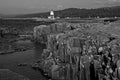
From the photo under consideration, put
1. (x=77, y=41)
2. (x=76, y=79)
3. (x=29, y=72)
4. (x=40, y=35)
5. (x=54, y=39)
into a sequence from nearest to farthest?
(x=76, y=79), (x=77, y=41), (x=29, y=72), (x=54, y=39), (x=40, y=35)

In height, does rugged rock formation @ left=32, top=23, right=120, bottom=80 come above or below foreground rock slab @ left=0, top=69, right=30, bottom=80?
above

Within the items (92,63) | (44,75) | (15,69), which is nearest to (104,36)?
(92,63)

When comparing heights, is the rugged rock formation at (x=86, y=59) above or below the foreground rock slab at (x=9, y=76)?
above

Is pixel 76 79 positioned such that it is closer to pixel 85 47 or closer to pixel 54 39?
pixel 85 47

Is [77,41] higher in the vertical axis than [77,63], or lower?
higher

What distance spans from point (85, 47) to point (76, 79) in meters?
5.13

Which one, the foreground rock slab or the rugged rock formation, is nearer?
the rugged rock formation

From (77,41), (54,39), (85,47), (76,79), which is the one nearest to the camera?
(76,79)

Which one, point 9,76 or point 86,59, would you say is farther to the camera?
point 9,76

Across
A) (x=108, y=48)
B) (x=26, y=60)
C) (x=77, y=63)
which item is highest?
(x=108, y=48)

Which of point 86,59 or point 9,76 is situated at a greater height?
point 86,59

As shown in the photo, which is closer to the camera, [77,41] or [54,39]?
[77,41]

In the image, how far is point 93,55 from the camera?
3050cm

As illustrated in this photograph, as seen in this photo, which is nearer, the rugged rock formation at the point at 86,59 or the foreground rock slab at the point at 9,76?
→ the rugged rock formation at the point at 86,59
